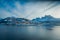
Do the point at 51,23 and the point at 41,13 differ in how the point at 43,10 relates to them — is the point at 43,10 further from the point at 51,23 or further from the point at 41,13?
the point at 51,23

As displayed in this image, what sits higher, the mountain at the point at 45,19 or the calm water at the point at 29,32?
the mountain at the point at 45,19

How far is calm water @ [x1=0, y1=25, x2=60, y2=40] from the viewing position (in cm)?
174

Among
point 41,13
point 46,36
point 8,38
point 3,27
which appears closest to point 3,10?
point 3,27

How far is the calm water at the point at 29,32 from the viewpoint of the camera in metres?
1.74

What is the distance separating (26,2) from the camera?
180 centimetres

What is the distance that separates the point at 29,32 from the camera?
69.2 inches

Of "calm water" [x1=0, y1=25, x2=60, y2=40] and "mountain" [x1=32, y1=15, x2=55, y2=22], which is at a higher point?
"mountain" [x1=32, y1=15, x2=55, y2=22]

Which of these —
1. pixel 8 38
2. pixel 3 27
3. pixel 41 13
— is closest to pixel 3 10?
pixel 3 27

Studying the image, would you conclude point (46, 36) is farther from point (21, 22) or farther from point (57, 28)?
point (21, 22)

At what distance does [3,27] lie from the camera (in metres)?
1.77

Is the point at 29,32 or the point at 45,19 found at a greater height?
the point at 45,19

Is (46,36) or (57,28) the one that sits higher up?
(57,28)

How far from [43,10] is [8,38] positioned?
0.64 metres

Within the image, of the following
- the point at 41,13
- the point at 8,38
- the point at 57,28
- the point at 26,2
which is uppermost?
the point at 26,2
